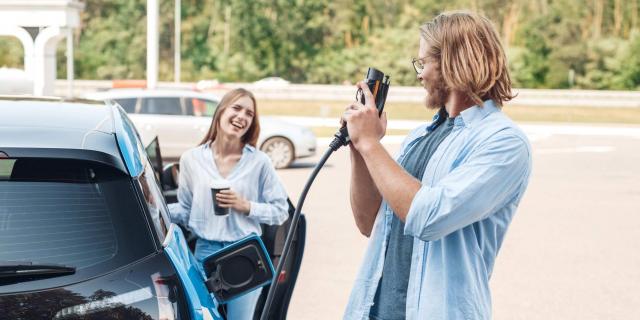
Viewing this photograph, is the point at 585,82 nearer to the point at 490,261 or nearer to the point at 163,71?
the point at 163,71

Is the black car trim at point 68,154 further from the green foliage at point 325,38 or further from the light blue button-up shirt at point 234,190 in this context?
the green foliage at point 325,38

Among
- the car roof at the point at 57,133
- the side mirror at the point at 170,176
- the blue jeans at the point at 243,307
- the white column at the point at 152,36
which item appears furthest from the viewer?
the white column at the point at 152,36

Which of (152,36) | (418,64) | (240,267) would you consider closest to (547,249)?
(240,267)

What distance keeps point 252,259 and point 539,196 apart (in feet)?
37.1

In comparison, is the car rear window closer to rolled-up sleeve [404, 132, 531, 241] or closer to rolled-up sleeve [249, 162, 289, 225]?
rolled-up sleeve [404, 132, 531, 241]

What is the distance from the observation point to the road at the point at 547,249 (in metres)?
6.79

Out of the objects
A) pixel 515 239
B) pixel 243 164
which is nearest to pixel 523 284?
pixel 515 239

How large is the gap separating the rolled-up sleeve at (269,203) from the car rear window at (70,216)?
1.92 m

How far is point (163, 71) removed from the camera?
67.8 meters

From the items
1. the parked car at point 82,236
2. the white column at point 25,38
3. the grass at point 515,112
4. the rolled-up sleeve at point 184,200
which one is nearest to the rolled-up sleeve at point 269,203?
the rolled-up sleeve at point 184,200

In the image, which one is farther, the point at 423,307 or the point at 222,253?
the point at 222,253

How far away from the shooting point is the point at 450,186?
90.7 inches

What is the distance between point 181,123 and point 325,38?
57.3 metres

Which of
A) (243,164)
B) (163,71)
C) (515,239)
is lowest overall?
(163,71)
